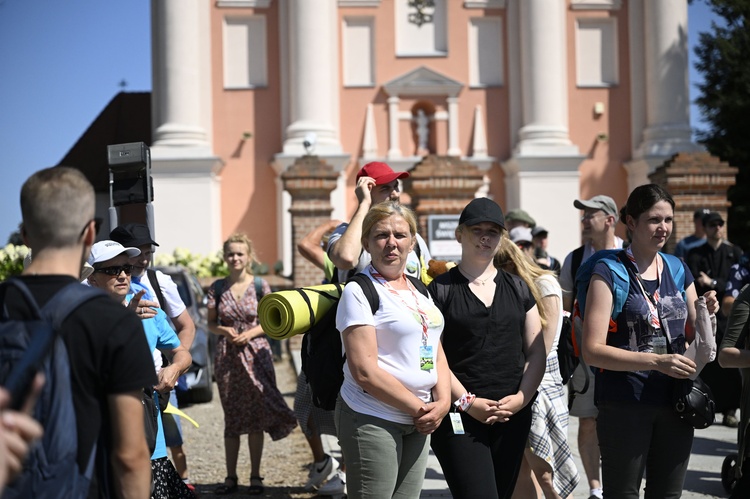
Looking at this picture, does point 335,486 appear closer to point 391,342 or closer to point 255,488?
point 255,488

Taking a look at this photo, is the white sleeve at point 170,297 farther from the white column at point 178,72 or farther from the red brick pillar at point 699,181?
the white column at point 178,72

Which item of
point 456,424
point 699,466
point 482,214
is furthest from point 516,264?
point 699,466

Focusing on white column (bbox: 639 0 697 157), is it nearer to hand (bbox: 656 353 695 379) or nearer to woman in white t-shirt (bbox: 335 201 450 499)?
hand (bbox: 656 353 695 379)

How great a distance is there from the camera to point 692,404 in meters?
4.59

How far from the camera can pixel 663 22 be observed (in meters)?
24.8

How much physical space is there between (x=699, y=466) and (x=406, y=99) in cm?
1838

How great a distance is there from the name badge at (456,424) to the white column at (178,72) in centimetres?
2022

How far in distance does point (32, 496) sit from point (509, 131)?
2368 centimetres

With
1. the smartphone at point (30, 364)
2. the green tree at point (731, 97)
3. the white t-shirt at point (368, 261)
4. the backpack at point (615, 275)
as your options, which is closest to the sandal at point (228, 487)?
the white t-shirt at point (368, 261)

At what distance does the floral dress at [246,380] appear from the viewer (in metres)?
7.82

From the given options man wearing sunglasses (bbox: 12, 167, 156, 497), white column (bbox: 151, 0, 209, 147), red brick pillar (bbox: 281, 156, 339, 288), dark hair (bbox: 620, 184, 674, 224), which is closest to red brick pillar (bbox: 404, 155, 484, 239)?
red brick pillar (bbox: 281, 156, 339, 288)

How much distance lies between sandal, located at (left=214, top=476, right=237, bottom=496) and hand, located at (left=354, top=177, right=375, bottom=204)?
9.67 ft

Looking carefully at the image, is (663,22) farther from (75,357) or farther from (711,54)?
(75,357)

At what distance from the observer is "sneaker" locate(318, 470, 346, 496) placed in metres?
7.19
